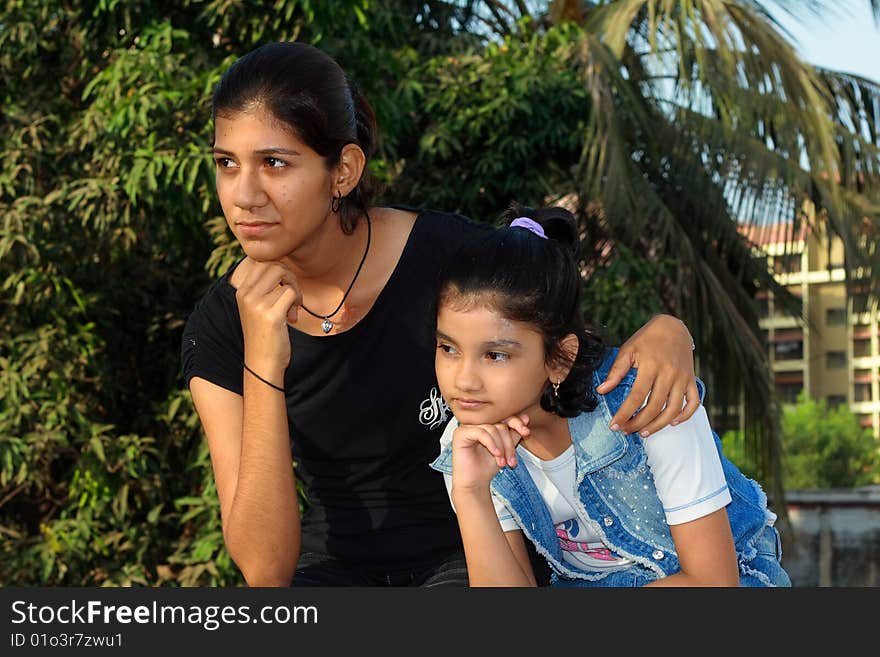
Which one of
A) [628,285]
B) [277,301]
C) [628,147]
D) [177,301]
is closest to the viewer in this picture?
[277,301]

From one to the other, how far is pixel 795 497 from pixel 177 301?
53.0ft

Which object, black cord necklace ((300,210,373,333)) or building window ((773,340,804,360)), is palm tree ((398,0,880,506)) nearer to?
black cord necklace ((300,210,373,333))

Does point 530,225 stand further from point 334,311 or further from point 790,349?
point 790,349

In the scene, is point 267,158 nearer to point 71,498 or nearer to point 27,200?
point 27,200

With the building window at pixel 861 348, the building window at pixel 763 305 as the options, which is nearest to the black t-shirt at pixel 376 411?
the building window at pixel 763 305

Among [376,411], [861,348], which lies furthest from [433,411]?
[861,348]

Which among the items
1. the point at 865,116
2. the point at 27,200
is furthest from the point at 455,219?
the point at 865,116

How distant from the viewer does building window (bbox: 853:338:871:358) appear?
50625 mm

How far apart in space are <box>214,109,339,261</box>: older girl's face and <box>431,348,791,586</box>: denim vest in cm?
49

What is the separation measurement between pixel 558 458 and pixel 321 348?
498 millimetres

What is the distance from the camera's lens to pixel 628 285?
23.7ft

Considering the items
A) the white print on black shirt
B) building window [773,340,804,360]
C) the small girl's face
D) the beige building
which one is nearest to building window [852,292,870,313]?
the white print on black shirt

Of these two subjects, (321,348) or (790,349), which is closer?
(321,348)

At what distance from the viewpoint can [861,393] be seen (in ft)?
174
